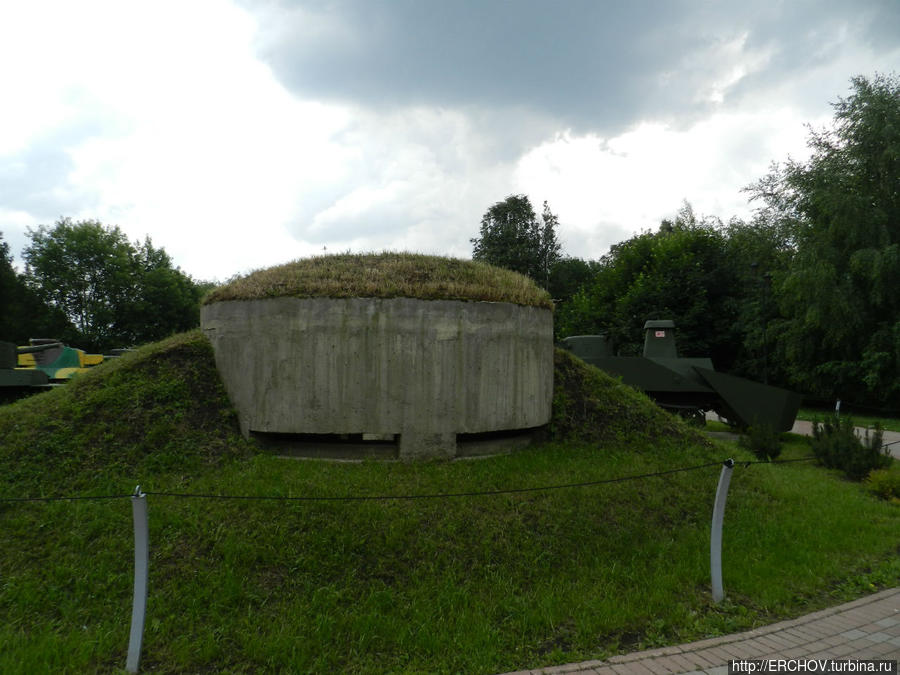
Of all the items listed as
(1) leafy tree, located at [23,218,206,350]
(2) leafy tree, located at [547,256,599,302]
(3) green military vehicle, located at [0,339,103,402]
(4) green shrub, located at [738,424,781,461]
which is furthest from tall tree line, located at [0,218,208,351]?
(4) green shrub, located at [738,424,781,461]

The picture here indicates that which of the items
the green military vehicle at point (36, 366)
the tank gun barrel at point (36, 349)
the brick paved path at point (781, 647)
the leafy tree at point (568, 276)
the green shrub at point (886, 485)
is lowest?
the brick paved path at point (781, 647)

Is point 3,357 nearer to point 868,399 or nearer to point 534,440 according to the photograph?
point 534,440

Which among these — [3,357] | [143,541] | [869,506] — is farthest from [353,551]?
[3,357]

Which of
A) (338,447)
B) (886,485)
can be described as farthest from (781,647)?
(886,485)

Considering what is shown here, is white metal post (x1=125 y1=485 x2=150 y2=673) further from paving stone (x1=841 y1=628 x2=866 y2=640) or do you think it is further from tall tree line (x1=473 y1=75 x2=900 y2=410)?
tall tree line (x1=473 y1=75 x2=900 y2=410)

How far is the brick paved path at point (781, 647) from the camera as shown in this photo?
3.71 m

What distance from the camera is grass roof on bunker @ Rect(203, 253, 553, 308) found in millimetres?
6816

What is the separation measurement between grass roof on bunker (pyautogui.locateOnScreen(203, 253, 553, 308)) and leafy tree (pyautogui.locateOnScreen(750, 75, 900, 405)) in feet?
57.1

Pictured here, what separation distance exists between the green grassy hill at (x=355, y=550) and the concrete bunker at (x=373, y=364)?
41 cm

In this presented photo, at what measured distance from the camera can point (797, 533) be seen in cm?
630

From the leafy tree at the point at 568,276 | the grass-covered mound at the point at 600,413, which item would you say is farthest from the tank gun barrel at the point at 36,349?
the leafy tree at the point at 568,276

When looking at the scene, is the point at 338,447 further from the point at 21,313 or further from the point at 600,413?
the point at 21,313

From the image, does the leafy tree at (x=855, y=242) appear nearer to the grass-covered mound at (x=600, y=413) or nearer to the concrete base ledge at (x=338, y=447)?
the grass-covered mound at (x=600, y=413)

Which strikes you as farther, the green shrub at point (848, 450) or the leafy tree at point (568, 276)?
the leafy tree at point (568, 276)
